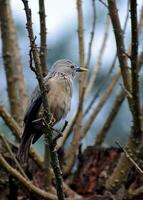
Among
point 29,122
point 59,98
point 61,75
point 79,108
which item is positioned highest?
point 61,75

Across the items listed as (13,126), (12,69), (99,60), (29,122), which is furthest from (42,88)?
(99,60)

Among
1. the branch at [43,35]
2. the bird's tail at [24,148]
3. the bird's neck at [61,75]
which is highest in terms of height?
the branch at [43,35]

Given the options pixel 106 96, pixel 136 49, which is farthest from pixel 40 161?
pixel 136 49

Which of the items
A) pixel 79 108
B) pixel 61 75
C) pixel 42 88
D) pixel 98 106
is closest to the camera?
pixel 42 88

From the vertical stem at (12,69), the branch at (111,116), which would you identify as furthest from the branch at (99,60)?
the vertical stem at (12,69)

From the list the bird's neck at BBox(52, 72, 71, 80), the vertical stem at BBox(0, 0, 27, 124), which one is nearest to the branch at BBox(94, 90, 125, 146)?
the vertical stem at BBox(0, 0, 27, 124)

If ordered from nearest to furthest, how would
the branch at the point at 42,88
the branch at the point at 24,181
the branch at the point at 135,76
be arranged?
the branch at the point at 42,88
the branch at the point at 135,76
the branch at the point at 24,181

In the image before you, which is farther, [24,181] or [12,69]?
[12,69]

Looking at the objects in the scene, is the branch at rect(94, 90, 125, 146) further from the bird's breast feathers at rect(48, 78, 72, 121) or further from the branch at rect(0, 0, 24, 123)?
the bird's breast feathers at rect(48, 78, 72, 121)

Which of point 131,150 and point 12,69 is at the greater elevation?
point 12,69

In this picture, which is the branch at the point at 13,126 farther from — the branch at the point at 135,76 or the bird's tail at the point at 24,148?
the branch at the point at 135,76

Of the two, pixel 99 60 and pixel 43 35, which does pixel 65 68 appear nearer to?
pixel 43 35

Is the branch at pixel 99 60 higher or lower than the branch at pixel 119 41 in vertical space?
lower

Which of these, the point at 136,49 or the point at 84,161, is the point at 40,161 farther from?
the point at 136,49
